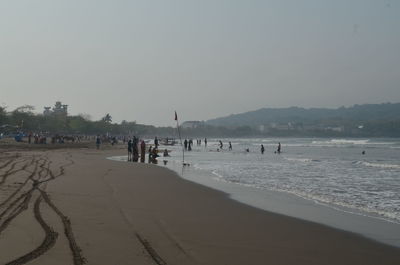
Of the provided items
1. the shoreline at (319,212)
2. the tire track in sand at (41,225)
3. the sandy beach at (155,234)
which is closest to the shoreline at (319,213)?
the shoreline at (319,212)

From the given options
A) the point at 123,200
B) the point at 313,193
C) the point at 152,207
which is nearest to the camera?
the point at 152,207

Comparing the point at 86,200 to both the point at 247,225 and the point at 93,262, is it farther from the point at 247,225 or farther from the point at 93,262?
the point at 93,262

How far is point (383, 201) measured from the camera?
1279 cm

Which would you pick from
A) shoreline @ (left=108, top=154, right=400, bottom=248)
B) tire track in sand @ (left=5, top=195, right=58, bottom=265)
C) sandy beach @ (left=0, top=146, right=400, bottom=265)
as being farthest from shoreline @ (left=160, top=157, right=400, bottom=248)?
tire track in sand @ (left=5, top=195, right=58, bottom=265)

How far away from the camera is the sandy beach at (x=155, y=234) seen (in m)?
5.66

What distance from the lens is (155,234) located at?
7.04 metres

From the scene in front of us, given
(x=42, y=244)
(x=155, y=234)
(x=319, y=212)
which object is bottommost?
(x=319, y=212)

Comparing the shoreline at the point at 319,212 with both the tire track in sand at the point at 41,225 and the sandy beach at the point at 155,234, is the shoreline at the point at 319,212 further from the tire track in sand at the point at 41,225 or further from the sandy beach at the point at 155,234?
the tire track in sand at the point at 41,225

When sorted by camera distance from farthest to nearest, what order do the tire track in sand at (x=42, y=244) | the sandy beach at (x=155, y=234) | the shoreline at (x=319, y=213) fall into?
the shoreline at (x=319, y=213) → the sandy beach at (x=155, y=234) → the tire track in sand at (x=42, y=244)

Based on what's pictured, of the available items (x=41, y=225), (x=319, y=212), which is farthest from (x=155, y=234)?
(x=319, y=212)

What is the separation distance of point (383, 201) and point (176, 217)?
7.11 metres

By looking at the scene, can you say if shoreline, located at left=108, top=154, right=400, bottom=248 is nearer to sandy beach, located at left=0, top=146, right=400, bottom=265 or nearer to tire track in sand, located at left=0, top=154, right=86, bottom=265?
sandy beach, located at left=0, top=146, right=400, bottom=265

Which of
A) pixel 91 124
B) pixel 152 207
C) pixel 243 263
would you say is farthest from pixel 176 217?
pixel 91 124

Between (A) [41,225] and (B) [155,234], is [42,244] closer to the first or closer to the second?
(A) [41,225]
